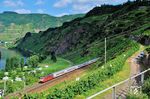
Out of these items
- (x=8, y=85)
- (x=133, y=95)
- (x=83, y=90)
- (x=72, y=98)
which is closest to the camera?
(x=133, y=95)

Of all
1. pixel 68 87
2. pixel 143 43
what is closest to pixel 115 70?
pixel 68 87

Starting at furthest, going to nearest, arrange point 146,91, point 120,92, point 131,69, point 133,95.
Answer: point 131,69, point 120,92, point 146,91, point 133,95

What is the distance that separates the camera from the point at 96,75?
52875 millimetres

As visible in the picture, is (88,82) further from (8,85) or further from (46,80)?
(8,85)

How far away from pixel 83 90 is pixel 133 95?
28.1 meters

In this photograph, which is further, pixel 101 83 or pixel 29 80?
pixel 29 80

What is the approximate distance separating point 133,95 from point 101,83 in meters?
33.3

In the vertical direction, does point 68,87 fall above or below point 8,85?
above

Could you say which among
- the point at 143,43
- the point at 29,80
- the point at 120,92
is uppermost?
the point at 120,92

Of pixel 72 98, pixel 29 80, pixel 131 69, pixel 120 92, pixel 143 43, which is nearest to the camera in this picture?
pixel 120 92

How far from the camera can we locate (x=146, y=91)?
22188mm

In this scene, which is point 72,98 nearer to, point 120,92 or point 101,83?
point 101,83

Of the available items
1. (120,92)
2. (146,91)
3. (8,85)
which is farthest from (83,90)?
(8,85)

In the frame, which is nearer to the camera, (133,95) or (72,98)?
(133,95)
